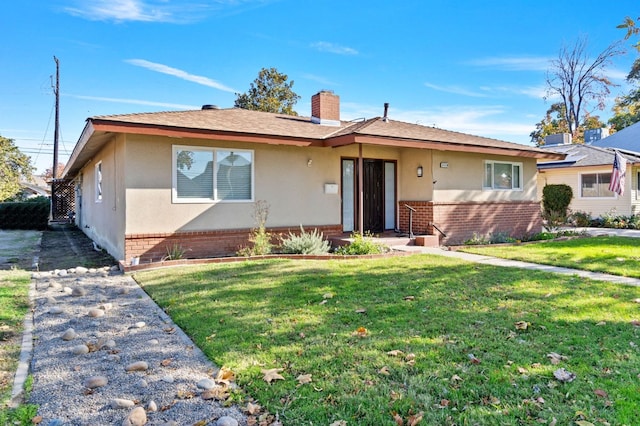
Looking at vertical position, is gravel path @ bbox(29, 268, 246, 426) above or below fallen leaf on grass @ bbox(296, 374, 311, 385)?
below

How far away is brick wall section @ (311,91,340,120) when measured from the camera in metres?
12.7

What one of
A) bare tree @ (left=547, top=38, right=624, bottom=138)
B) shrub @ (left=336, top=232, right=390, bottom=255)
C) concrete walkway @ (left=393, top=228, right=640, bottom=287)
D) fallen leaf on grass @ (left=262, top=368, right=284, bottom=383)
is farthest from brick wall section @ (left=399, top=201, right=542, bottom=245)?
bare tree @ (left=547, top=38, right=624, bottom=138)

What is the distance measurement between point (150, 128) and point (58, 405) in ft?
21.0

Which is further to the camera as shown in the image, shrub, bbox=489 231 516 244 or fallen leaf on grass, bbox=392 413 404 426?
shrub, bbox=489 231 516 244

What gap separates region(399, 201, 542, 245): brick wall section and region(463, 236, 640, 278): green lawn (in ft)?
4.77

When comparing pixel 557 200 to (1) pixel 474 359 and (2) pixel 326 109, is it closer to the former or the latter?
(2) pixel 326 109

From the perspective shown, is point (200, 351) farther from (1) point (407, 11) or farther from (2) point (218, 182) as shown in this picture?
(1) point (407, 11)

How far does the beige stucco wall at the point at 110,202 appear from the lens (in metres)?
8.93

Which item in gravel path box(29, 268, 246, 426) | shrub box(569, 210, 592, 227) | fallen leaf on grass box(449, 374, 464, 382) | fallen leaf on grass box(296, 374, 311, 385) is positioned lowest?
gravel path box(29, 268, 246, 426)

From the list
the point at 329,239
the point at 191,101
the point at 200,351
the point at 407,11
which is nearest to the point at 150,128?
the point at 329,239

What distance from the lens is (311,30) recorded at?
630 inches

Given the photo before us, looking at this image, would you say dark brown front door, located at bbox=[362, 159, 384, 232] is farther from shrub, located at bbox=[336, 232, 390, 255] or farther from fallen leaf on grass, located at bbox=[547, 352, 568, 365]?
fallen leaf on grass, located at bbox=[547, 352, 568, 365]

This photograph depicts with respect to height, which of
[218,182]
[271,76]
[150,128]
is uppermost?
[271,76]

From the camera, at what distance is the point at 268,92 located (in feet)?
98.4
